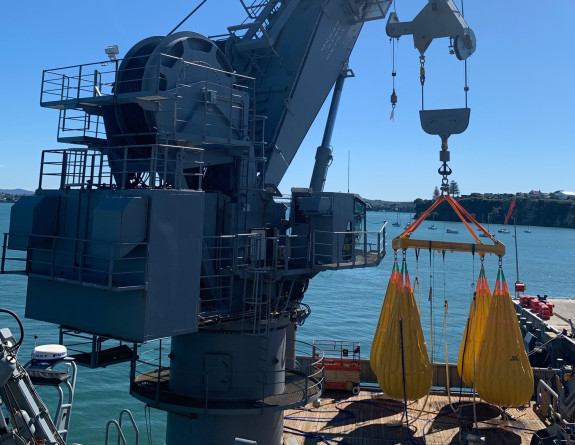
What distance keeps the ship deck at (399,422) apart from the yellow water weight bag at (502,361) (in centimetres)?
108

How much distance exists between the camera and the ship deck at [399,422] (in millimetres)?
15703

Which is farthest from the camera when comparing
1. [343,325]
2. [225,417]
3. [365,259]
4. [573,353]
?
[343,325]

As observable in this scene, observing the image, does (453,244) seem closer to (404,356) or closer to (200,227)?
(404,356)

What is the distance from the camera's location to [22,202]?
11766mm

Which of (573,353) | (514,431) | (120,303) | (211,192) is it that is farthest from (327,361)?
(573,353)

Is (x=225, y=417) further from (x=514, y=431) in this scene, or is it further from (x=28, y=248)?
(x=514, y=431)

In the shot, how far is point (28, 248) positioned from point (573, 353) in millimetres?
28662

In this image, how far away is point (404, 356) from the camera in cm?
1603

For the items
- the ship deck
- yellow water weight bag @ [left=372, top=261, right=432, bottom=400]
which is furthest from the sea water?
the ship deck

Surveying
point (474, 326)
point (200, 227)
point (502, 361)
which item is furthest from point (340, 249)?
point (474, 326)

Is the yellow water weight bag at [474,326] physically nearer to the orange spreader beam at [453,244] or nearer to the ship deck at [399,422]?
the ship deck at [399,422]

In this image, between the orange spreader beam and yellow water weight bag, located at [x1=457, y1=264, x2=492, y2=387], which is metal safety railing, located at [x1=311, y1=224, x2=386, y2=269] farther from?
yellow water weight bag, located at [x1=457, y1=264, x2=492, y2=387]

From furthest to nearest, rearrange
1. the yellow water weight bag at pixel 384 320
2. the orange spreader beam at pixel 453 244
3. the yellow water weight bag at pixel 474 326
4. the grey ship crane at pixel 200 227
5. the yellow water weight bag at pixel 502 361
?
1. the yellow water weight bag at pixel 474 326
2. the yellow water weight bag at pixel 384 320
3. the orange spreader beam at pixel 453 244
4. the yellow water weight bag at pixel 502 361
5. the grey ship crane at pixel 200 227

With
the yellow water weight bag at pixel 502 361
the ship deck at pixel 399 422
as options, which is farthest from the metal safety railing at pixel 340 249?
the ship deck at pixel 399 422
